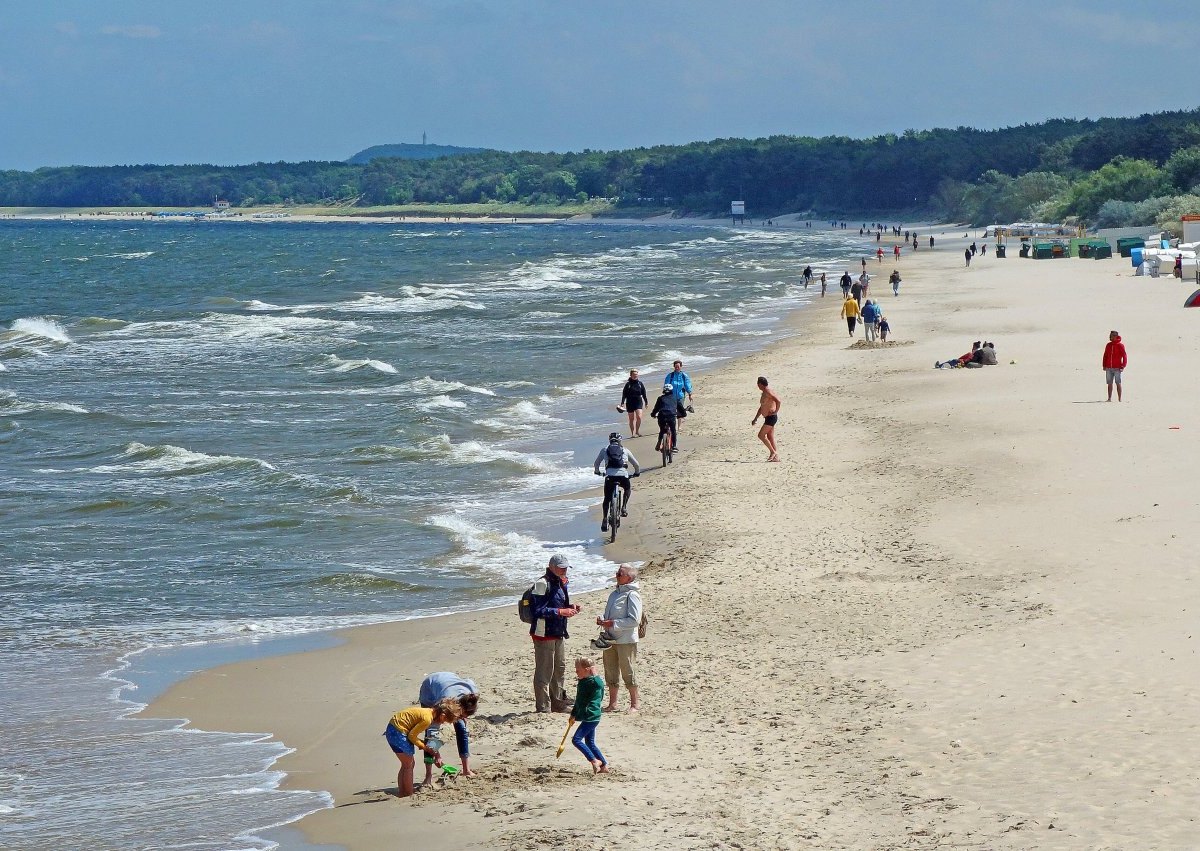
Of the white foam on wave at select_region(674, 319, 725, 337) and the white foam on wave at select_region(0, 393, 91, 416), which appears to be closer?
the white foam on wave at select_region(0, 393, 91, 416)

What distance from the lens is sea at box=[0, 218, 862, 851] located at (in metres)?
11.7

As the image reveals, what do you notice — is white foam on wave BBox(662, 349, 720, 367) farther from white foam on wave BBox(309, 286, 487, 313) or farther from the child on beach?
the child on beach

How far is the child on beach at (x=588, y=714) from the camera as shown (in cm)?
1049

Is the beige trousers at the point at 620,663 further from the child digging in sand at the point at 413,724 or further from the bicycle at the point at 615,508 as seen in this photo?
the bicycle at the point at 615,508

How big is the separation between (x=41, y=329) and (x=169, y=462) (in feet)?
108

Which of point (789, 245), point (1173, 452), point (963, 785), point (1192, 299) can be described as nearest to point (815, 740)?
point (963, 785)

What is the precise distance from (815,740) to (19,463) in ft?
62.5

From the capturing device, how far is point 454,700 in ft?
33.9

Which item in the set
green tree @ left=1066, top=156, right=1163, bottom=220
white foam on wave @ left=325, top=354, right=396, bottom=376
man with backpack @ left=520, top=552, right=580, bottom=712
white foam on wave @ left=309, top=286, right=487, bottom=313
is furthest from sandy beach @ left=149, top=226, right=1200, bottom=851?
green tree @ left=1066, top=156, right=1163, bottom=220

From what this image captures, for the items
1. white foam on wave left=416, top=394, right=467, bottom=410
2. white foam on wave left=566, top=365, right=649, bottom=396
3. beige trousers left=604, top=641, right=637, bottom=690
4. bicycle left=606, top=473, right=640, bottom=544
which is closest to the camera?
beige trousers left=604, top=641, right=637, bottom=690

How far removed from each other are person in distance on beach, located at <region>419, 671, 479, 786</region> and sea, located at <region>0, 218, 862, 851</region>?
1089 millimetres

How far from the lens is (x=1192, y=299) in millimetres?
41719

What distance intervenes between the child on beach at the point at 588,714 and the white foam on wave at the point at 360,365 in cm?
2818

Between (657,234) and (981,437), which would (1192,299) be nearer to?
(981,437)
